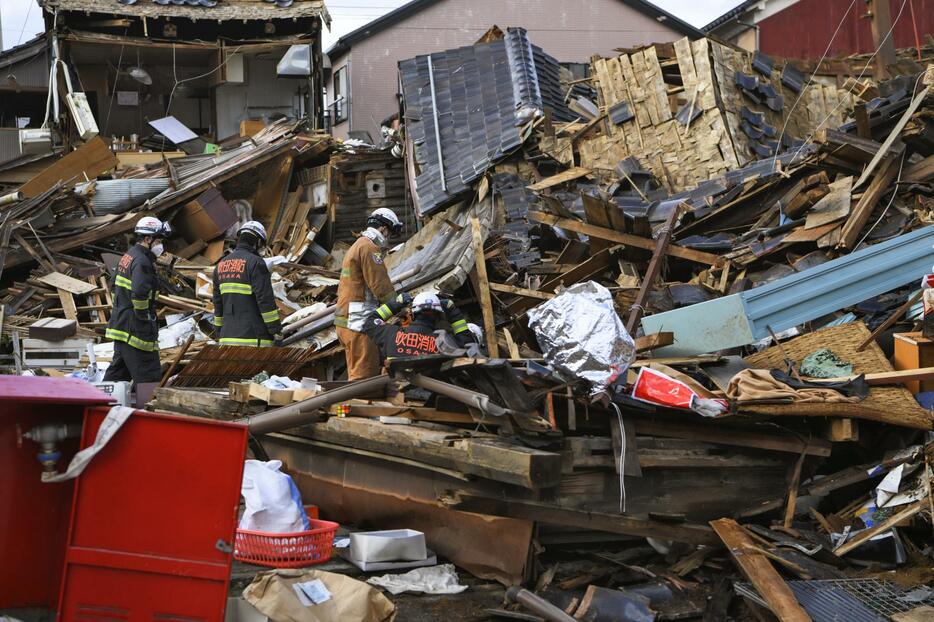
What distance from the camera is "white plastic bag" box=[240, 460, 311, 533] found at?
5.36 metres

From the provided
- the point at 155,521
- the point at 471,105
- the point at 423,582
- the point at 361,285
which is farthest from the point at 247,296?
the point at 471,105

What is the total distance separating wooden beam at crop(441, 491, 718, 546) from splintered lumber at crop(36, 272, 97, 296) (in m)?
10.3

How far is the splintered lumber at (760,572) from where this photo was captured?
465cm

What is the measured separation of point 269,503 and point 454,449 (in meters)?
1.02

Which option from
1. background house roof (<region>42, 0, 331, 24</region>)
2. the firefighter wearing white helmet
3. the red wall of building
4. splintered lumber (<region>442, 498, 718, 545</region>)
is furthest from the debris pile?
the red wall of building

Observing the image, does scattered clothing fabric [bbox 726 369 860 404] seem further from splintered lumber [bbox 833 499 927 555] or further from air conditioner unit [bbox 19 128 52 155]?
air conditioner unit [bbox 19 128 52 155]

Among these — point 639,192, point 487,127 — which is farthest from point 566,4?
point 639,192

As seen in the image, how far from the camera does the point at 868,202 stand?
8.27 metres

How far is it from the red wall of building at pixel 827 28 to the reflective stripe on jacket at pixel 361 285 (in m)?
18.7

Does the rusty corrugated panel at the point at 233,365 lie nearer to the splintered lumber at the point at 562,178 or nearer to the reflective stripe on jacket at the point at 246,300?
the reflective stripe on jacket at the point at 246,300

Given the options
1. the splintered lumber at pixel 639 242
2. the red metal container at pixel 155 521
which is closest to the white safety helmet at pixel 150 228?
the splintered lumber at pixel 639 242

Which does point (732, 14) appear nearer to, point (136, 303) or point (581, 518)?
point (136, 303)

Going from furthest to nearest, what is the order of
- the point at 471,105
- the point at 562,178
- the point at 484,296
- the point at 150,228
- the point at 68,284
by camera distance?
the point at 471,105, the point at 68,284, the point at 562,178, the point at 484,296, the point at 150,228

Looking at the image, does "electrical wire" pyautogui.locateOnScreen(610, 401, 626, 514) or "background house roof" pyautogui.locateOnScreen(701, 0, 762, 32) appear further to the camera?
"background house roof" pyautogui.locateOnScreen(701, 0, 762, 32)
